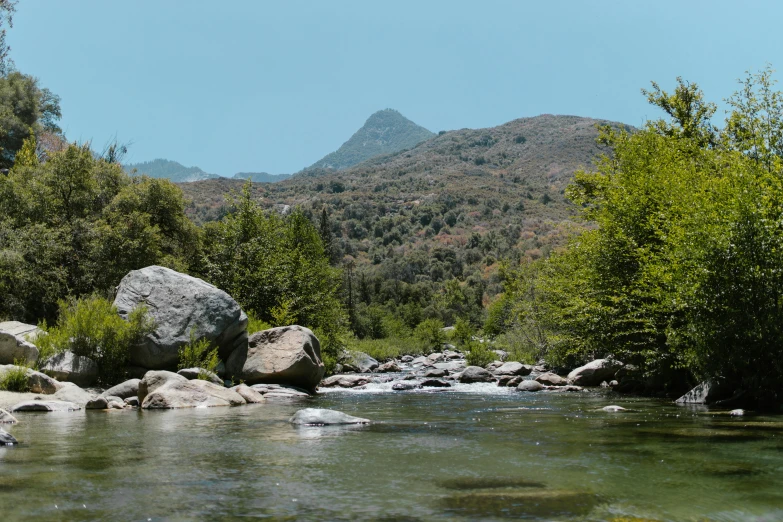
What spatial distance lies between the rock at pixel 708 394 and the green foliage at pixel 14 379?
18813 millimetres

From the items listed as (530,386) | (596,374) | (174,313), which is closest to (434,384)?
(530,386)

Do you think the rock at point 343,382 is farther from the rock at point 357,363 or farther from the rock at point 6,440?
Answer: the rock at point 6,440

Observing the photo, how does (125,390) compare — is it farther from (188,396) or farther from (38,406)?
(38,406)

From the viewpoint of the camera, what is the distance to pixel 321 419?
14234mm

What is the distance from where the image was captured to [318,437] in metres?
12.2

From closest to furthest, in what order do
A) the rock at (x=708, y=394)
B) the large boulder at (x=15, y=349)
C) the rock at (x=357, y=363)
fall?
the rock at (x=708, y=394)
the large boulder at (x=15, y=349)
the rock at (x=357, y=363)

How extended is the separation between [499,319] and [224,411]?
50.1 m

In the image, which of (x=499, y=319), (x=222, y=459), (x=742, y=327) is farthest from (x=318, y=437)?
(x=499, y=319)

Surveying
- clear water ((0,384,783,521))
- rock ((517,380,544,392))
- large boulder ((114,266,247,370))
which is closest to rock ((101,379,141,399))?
large boulder ((114,266,247,370))

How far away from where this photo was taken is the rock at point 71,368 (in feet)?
66.4

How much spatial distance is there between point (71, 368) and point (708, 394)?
19456 mm

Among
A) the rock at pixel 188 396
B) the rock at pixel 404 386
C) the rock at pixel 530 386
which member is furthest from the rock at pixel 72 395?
the rock at pixel 530 386

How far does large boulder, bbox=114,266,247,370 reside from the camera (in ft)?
71.9

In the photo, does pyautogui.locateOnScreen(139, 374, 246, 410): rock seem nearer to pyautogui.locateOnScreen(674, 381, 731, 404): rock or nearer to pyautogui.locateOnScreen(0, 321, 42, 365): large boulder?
pyautogui.locateOnScreen(0, 321, 42, 365): large boulder
